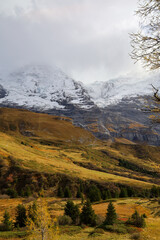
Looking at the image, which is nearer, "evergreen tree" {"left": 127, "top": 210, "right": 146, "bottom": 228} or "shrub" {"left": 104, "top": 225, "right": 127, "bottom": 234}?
"shrub" {"left": 104, "top": 225, "right": 127, "bottom": 234}

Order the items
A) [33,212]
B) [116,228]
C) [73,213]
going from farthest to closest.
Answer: [73,213]
[116,228]
[33,212]

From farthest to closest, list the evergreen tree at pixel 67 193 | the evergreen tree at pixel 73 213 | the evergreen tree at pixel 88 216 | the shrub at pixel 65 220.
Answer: the evergreen tree at pixel 67 193 < the evergreen tree at pixel 73 213 < the evergreen tree at pixel 88 216 < the shrub at pixel 65 220

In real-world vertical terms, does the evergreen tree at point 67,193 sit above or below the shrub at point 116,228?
above

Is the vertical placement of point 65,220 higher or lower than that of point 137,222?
higher

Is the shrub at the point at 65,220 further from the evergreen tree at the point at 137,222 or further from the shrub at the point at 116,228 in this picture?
the evergreen tree at the point at 137,222

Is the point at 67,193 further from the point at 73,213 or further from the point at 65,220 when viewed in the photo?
the point at 65,220

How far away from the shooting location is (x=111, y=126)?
184750 mm

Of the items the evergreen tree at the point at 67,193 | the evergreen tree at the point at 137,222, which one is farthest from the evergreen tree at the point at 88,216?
the evergreen tree at the point at 67,193

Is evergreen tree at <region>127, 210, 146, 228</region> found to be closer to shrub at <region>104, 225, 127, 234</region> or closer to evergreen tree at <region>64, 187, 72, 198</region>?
shrub at <region>104, 225, 127, 234</region>

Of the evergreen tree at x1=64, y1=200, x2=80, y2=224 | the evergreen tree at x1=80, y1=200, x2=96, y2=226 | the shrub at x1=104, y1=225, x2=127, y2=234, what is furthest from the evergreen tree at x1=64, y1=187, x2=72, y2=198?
the shrub at x1=104, y1=225, x2=127, y2=234

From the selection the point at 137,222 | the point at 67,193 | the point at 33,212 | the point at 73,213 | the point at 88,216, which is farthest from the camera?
the point at 67,193

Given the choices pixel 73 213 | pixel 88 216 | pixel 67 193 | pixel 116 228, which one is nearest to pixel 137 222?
pixel 116 228

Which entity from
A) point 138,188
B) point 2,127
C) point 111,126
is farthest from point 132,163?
point 111,126

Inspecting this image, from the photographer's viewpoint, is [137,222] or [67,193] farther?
[67,193]
